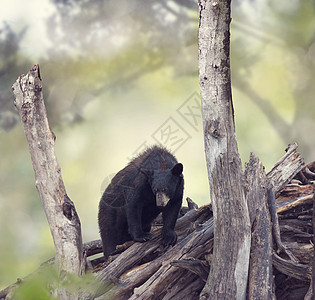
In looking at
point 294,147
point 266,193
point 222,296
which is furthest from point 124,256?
point 294,147

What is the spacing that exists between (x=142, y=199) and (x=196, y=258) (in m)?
1.08

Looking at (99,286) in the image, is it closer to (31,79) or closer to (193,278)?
(193,278)

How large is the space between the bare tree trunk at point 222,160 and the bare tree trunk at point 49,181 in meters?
1.39

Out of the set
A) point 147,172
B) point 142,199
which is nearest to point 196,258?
point 142,199

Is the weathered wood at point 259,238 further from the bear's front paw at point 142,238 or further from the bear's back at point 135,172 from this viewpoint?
the bear's front paw at point 142,238

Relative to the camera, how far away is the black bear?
542 centimetres

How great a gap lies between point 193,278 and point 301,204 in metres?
1.74

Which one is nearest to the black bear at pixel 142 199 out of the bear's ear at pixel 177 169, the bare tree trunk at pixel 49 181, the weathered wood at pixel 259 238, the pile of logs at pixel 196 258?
the bear's ear at pixel 177 169

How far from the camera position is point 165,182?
17.5ft

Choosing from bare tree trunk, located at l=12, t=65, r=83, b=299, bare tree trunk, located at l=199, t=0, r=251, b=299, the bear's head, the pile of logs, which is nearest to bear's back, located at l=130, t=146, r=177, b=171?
the bear's head

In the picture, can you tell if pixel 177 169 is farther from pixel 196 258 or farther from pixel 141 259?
pixel 141 259

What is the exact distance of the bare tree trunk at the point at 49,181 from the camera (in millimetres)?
4066

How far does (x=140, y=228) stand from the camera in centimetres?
563

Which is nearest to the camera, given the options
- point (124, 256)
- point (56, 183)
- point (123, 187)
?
point (56, 183)
